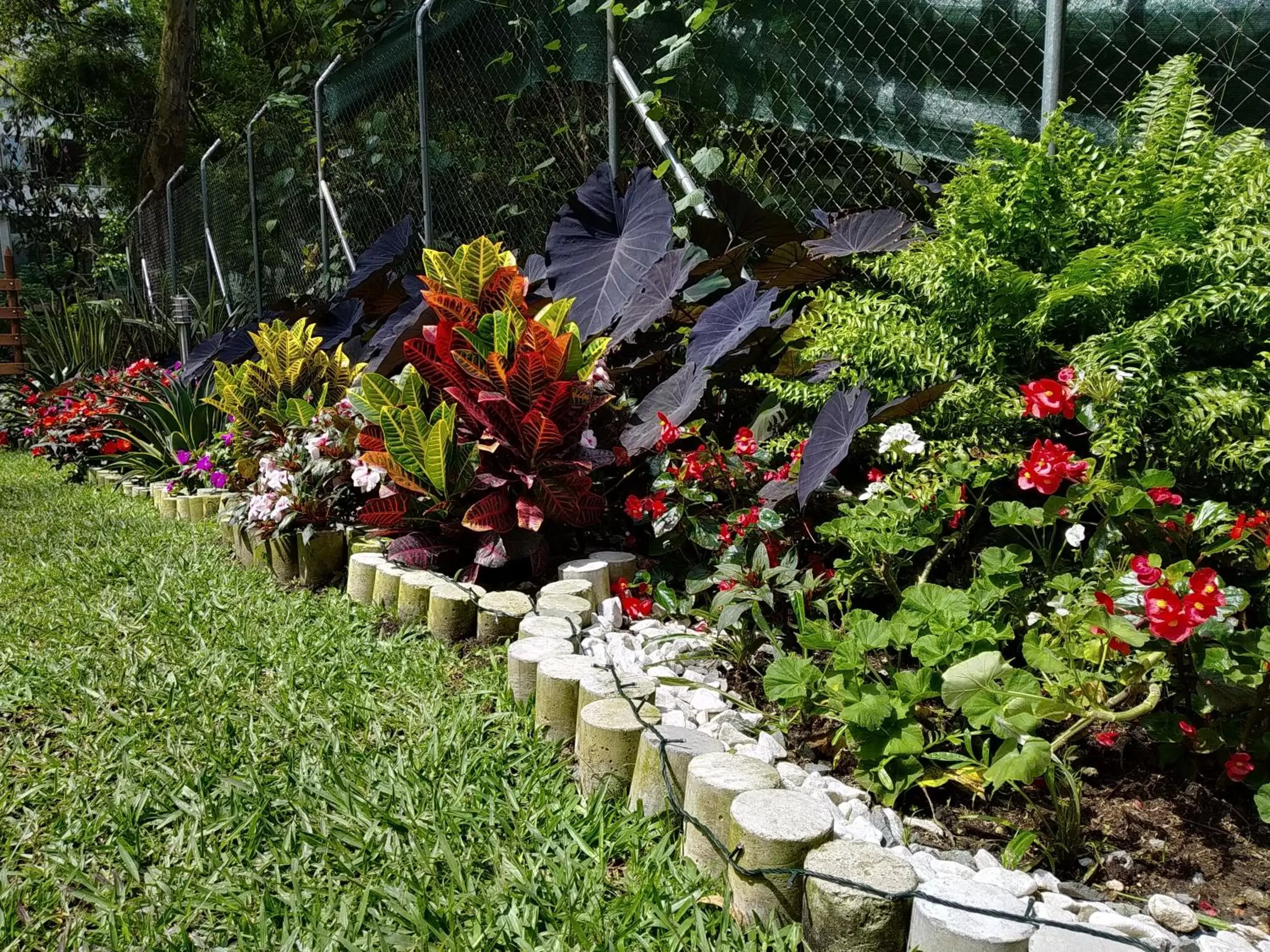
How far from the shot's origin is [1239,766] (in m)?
1.29

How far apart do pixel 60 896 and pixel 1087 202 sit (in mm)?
2204

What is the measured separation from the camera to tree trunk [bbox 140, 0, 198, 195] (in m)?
9.99

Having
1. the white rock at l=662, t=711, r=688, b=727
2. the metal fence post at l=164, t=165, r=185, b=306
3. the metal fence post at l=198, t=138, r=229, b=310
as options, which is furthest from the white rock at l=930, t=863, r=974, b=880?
the metal fence post at l=164, t=165, r=185, b=306

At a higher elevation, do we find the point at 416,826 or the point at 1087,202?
the point at 1087,202

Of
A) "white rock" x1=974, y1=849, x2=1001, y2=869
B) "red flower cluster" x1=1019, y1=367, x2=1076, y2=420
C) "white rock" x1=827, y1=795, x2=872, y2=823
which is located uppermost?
"red flower cluster" x1=1019, y1=367, x2=1076, y2=420

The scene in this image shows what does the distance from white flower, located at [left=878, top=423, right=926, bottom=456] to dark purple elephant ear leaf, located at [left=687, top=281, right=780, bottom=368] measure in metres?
0.64

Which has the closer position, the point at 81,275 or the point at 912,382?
the point at 912,382

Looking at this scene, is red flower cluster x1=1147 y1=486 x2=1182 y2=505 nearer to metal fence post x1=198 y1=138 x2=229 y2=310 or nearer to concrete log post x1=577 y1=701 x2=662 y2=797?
concrete log post x1=577 y1=701 x2=662 y2=797

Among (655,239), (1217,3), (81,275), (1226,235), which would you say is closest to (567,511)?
(655,239)

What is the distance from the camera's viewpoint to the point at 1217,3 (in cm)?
211

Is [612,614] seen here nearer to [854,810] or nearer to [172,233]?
[854,810]

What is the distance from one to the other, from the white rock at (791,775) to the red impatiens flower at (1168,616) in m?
0.57

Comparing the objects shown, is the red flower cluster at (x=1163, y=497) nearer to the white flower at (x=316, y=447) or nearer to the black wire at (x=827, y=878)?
the black wire at (x=827, y=878)

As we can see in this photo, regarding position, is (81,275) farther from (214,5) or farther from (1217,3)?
(1217,3)
